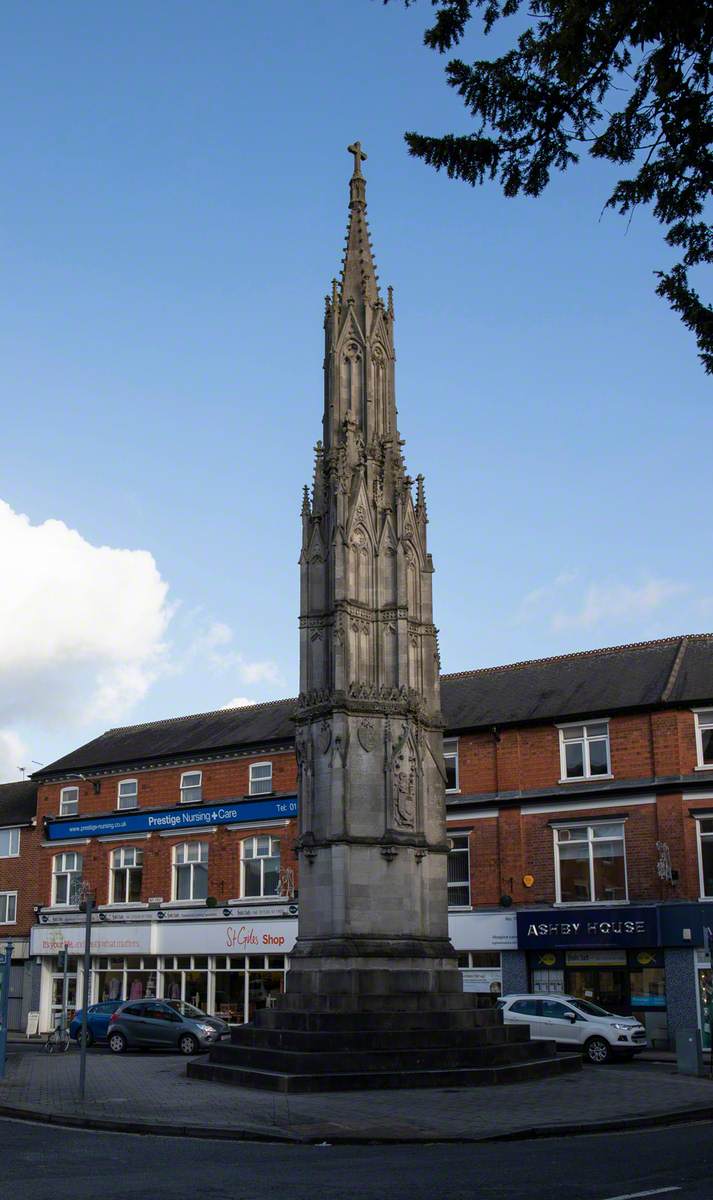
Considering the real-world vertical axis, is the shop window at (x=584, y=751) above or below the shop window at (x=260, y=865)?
above

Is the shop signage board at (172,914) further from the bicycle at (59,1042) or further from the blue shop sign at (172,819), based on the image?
the bicycle at (59,1042)

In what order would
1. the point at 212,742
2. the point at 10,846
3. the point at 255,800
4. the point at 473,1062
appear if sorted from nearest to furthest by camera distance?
the point at 473,1062 < the point at 255,800 < the point at 212,742 < the point at 10,846

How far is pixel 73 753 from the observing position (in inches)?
2037

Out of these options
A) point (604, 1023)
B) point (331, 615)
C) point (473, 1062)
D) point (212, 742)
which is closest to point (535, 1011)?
point (604, 1023)

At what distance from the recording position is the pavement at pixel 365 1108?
1580 cm

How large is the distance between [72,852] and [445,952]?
91.0ft

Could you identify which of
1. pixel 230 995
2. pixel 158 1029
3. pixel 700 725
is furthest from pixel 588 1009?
pixel 230 995

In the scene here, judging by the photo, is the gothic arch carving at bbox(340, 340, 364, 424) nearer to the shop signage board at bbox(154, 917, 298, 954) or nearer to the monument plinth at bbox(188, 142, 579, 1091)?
the monument plinth at bbox(188, 142, 579, 1091)

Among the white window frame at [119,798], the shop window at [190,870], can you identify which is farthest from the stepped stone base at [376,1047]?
the white window frame at [119,798]

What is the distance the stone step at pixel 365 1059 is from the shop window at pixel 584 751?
15.3 metres

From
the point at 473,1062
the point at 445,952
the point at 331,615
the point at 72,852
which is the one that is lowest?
the point at 473,1062

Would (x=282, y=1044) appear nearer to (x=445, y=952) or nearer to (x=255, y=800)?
(x=445, y=952)

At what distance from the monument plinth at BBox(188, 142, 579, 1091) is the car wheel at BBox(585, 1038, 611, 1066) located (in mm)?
5174

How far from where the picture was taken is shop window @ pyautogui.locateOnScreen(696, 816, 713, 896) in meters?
33.4
